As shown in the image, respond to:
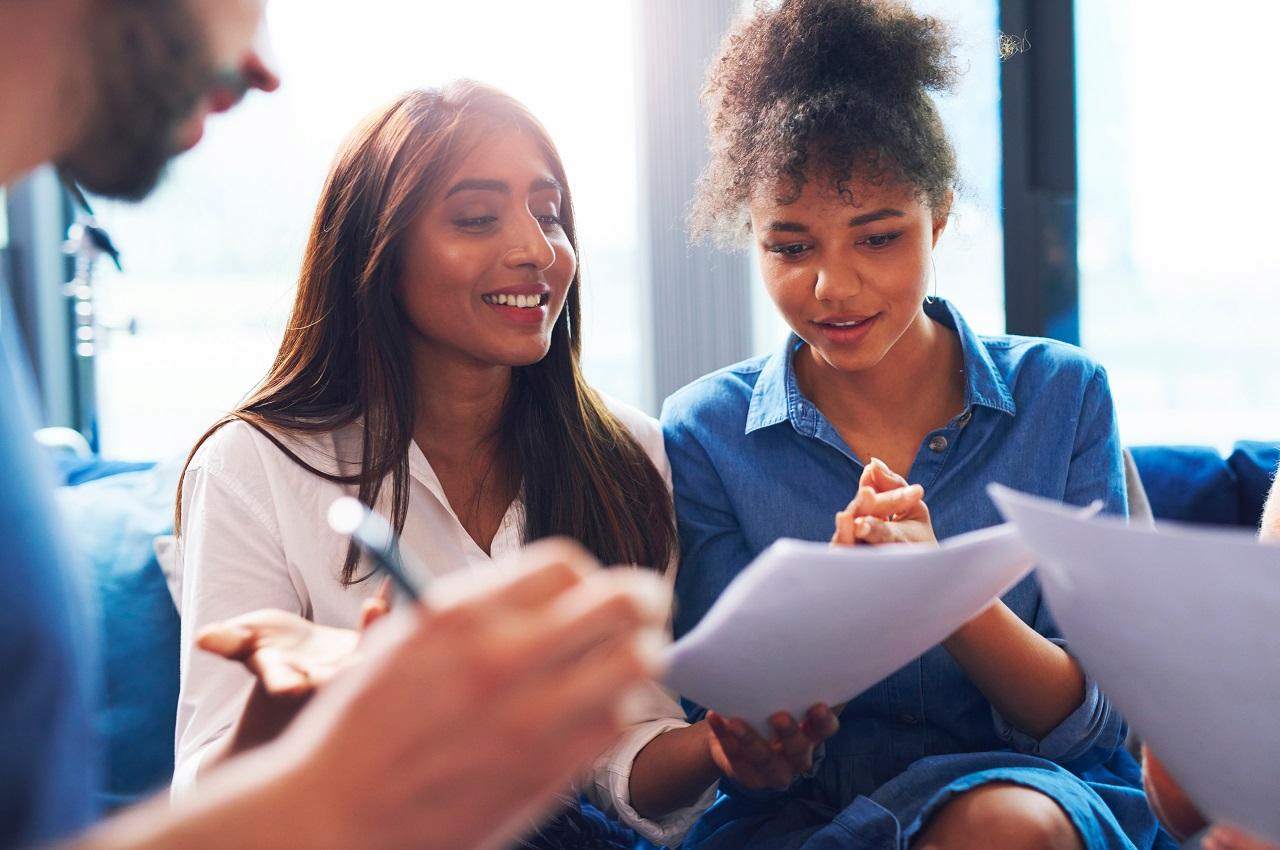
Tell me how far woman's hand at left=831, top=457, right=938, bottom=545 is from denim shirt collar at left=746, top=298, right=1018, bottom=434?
1.32ft

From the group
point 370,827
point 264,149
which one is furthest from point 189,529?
point 264,149

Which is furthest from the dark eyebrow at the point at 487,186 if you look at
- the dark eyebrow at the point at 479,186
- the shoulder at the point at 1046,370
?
the shoulder at the point at 1046,370

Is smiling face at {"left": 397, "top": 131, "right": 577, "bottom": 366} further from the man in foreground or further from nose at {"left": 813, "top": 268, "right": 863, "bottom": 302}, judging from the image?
the man in foreground

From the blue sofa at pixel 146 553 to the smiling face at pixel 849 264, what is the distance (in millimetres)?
662

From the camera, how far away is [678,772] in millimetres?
1330

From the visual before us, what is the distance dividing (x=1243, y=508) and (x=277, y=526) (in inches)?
57.6

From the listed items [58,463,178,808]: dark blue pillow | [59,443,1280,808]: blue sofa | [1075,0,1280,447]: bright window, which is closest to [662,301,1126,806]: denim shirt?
[59,443,1280,808]: blue sofa

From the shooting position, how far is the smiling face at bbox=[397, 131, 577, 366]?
1.51 meters

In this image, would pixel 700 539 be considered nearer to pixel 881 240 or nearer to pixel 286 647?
pixel 881 240

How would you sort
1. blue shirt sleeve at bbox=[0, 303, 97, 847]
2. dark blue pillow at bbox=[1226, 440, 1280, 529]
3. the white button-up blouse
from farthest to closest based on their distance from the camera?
dark blue pillow at bbox=[1226, 440, 1280, 529] < the white button-up blouse < blue shirt sleeve at bbox=[0, 303, 97, 847]

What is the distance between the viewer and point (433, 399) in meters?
1.61

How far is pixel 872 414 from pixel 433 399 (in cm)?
60

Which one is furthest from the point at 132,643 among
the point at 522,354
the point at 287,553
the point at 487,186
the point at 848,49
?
the point at 848,49

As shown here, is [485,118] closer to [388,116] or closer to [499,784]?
[388,116]
